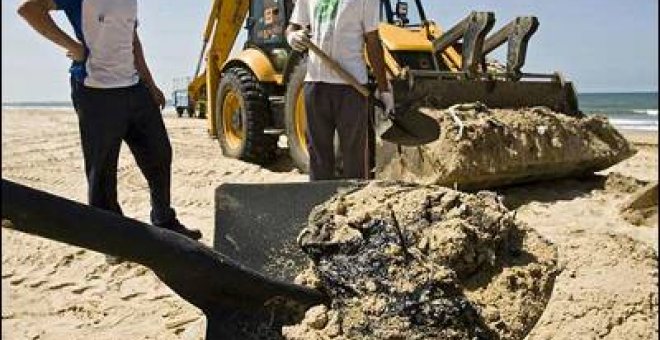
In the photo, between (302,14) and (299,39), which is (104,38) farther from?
(302,14)

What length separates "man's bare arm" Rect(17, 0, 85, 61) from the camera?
3.01m

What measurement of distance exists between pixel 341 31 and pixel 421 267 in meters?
1.85

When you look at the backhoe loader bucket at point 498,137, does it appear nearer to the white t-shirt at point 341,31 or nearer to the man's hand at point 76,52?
the white t-shirt at point 341,31

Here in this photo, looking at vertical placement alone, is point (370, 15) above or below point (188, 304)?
above

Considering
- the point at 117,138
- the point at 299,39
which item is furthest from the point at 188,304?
the point at 299,39

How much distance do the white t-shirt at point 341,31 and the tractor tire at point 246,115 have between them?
310 cm

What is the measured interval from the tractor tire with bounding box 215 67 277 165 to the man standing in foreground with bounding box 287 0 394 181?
3029mm

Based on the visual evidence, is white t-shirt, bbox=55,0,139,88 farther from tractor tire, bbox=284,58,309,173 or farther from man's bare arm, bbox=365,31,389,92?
tractor tire, bbox=284,58,309,173

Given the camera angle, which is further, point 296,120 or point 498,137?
point 296,120

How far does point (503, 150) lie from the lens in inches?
196

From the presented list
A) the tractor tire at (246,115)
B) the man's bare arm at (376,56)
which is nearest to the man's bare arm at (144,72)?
the man's bare arm at (376,56)

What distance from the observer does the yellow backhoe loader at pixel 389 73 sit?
5.37 m

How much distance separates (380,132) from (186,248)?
8.78 feet

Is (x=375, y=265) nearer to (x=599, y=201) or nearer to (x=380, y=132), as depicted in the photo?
(x=380, y=132)
